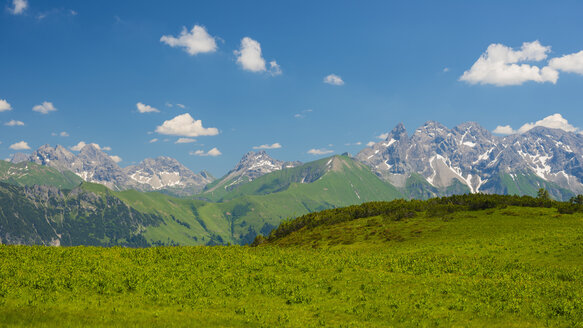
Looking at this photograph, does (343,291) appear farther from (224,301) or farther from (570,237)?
(570,237)

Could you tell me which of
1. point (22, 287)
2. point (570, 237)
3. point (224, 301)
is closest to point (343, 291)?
point (224, 301)

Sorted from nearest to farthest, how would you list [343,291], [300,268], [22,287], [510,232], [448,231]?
[22,287] < [343,291] < [300,268] < [510,232] < [448,231]

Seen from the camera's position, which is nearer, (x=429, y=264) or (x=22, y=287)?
(x=22, y=287)

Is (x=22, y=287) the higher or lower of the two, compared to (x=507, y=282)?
higher

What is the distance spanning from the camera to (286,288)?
115 ft

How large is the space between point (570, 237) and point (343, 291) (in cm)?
4879

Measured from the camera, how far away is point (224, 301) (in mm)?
30531

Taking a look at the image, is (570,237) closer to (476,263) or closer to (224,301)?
(476,263)

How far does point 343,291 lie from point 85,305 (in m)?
21.8

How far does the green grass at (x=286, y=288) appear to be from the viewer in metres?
26.0

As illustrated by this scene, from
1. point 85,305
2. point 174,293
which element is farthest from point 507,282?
point 85,305

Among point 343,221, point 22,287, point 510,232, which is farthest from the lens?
point 343,221

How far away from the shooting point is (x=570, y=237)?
60.5 m

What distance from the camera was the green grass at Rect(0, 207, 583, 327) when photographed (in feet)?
85.5
